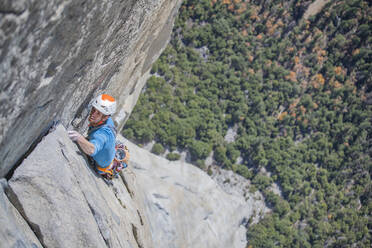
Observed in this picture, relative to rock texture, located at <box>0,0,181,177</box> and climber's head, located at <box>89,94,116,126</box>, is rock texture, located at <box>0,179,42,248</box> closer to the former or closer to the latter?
rock texture, located at <box>0,0,181,177</box>

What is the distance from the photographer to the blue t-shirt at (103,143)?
541 centimetres

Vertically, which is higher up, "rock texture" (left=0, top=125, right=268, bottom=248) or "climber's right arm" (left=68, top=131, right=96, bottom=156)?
"climber's right arm" (left=68, top=131, right=96, bottom=156)

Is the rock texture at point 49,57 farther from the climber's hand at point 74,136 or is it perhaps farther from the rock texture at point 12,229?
the rock texture at point 12,229

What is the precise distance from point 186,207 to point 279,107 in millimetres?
28935

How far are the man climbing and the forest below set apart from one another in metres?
33.9

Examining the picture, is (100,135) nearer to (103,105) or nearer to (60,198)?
(103,105)

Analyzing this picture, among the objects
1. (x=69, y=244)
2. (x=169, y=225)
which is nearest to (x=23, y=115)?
(x=69, y=244)

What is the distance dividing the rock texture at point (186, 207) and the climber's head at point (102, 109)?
16263 millimetres

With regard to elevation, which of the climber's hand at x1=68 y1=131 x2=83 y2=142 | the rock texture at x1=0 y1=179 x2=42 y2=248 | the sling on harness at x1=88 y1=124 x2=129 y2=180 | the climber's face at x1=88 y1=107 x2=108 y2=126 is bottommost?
the rock texture at x1=0 y1=179 x2=42 y2=248

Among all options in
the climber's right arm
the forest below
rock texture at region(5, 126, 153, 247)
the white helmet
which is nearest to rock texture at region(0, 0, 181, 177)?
rock texture at region(5, 126, 153, 247)

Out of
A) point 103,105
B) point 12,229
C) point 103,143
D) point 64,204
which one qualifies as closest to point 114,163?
point 103,143

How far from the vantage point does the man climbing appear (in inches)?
211

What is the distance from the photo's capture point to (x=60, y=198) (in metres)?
4.69

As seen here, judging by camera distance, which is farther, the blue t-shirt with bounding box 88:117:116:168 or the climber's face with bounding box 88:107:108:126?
the climber's face with bounding box 88:107:108:126
